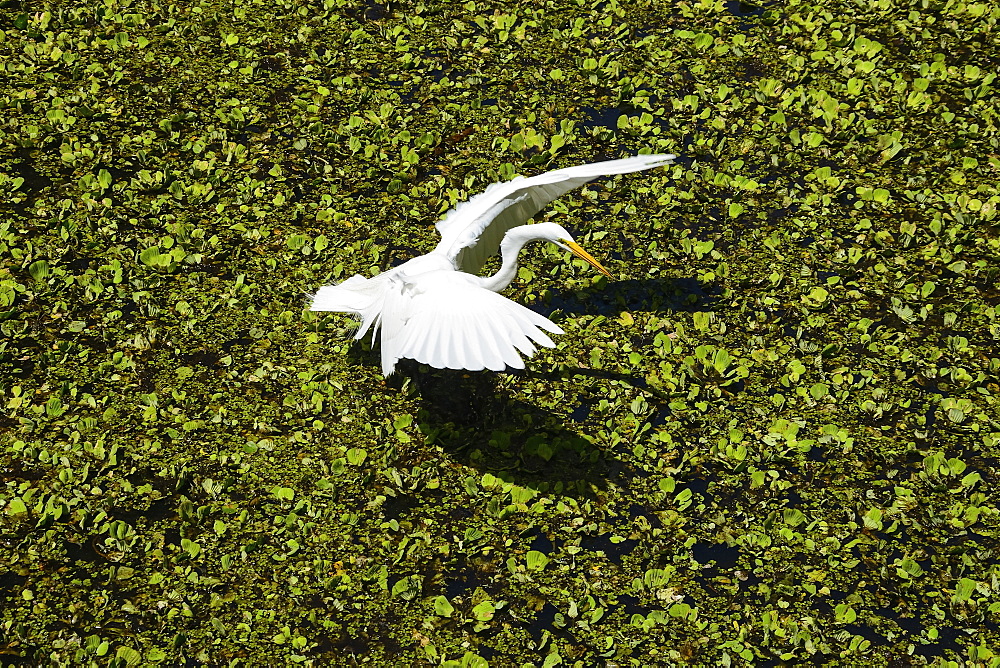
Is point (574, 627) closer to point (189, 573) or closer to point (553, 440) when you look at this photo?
point (553, 440)

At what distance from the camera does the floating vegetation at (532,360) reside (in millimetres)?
4246

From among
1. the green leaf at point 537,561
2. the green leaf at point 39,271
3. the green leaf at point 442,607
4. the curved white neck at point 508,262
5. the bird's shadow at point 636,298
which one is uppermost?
the curved white neck at point 508,262

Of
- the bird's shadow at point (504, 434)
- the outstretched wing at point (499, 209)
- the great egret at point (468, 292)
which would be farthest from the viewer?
the outstretched wing at point (499, 209)

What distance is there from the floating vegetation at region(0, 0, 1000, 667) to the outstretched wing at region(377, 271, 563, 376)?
0.51 metres

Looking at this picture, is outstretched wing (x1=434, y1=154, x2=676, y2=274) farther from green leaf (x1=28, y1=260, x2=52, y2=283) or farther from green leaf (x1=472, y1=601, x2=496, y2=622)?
green leaf (x1=28, y1=260, x2=52, y2=283)

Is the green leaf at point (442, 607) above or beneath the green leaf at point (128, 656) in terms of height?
above

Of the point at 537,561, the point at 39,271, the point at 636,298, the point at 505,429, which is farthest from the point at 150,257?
the point at 537,561

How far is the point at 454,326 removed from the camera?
443 cm

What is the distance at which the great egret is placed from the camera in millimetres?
4316

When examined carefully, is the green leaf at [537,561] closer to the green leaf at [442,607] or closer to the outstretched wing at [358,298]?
the green leaf at [442,607]

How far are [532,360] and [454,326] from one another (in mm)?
937

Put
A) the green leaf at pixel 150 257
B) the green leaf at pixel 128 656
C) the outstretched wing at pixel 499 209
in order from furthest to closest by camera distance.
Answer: the green leaf at pixel 150 257 < the outstretched wing at pixel 499 209 < the green leaf at pixel 128 656

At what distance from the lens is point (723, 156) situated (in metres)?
6.47

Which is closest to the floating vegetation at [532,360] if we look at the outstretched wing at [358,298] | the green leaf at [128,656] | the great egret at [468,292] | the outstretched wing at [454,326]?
the green leaf at [128,656]
